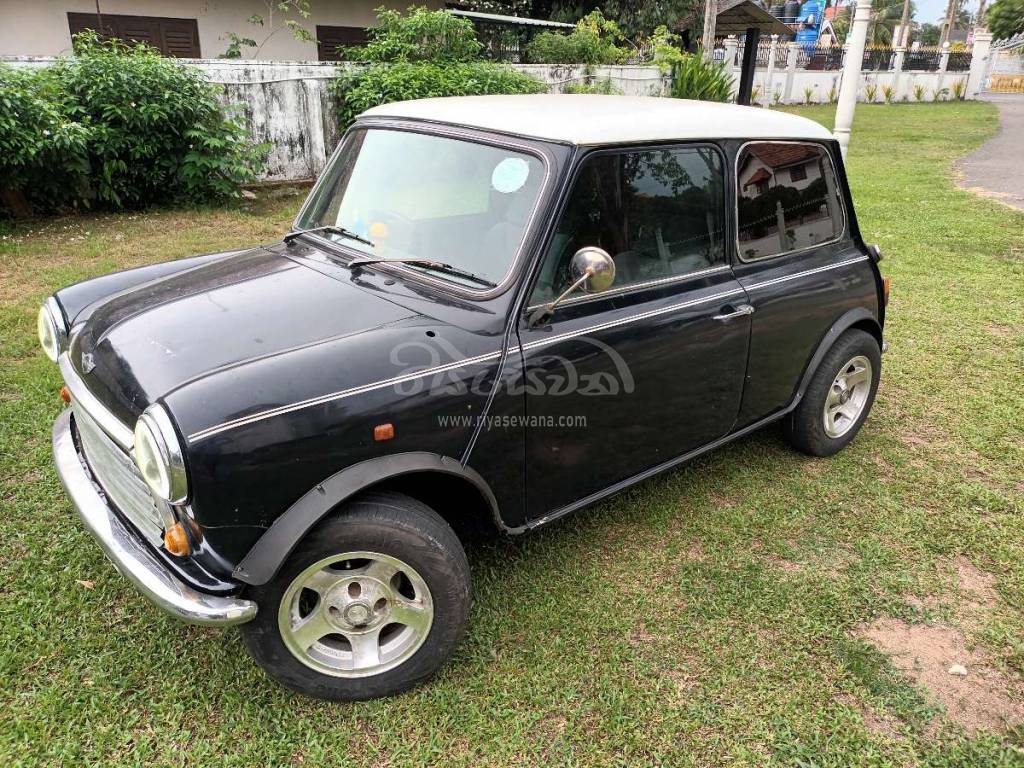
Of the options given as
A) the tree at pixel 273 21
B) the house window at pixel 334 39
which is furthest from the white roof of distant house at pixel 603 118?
the house window at pixel 334 39

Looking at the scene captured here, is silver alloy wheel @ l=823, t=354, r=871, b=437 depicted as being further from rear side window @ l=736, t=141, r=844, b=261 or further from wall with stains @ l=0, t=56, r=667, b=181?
wall with stains @ l=0, t=56, r=667, b=181

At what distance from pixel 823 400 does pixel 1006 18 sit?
65.6 meters

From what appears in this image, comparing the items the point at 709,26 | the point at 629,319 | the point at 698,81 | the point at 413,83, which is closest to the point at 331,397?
the point at 629,319

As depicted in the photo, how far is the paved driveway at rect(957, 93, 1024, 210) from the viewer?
1169cm

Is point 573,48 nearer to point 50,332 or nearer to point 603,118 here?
point 603,118

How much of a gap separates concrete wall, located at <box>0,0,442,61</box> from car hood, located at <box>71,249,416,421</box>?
434 inches

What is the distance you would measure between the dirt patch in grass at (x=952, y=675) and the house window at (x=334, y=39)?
13.7 m

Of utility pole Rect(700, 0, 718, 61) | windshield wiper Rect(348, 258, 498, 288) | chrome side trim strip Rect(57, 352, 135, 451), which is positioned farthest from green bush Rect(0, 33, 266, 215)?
utility pole Rect(700, 0, 718, 61)

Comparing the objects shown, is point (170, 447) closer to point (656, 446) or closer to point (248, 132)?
point (656, 446)

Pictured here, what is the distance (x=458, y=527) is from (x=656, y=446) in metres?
0.98

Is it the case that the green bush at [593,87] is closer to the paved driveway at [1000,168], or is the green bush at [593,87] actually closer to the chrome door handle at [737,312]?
the paved driveway at [1000,168]

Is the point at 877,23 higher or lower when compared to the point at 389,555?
higher

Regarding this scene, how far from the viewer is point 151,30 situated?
11.9 meters

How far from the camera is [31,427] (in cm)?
409
